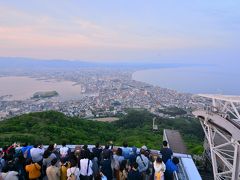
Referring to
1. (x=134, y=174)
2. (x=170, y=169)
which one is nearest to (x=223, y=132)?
(x=170, y=169)

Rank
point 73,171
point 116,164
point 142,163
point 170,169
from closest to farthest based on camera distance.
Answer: point 73,171 → point 170,169 → point 142,163 → point 116,164

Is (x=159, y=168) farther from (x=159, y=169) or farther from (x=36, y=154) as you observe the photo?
(x=36, y=154)

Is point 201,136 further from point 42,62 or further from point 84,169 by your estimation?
point 42,62

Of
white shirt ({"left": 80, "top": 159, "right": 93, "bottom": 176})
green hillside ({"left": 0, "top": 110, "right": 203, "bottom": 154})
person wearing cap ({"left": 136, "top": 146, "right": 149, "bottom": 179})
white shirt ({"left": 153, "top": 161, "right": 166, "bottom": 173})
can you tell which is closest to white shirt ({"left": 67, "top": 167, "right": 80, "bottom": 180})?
white shirt ({"left": 80, "top": 159, "right": 93, "bottom": 176})

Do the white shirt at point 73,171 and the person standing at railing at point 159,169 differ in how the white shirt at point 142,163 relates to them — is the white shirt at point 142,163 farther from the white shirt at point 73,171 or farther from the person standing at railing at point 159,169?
the white shirt at point 73,171

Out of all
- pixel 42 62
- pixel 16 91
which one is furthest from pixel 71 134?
pixel 42 62

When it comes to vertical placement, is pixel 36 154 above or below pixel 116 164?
above

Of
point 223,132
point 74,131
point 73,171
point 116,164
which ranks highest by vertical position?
point 73,171
